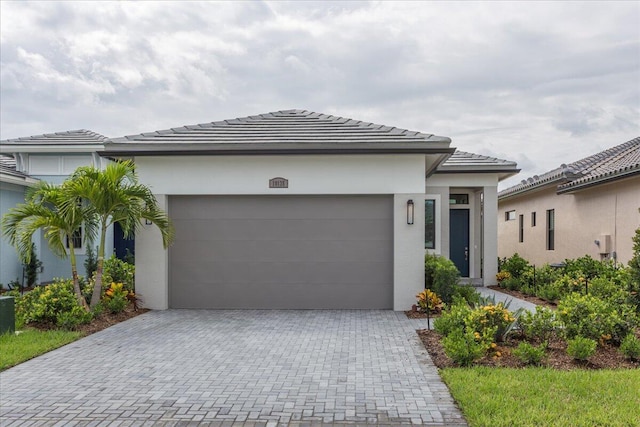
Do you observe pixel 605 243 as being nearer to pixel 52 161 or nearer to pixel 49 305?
pixel 49 305

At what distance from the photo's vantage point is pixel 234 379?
5.19m

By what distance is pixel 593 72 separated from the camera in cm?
1308

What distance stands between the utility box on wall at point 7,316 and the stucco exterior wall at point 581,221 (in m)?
12.3

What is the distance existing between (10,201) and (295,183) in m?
8.74

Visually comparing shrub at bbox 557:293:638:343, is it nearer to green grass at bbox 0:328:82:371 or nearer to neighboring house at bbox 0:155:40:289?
green grass at bbox 0:328:82:371

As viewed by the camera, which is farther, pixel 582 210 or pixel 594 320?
pixel 582 210

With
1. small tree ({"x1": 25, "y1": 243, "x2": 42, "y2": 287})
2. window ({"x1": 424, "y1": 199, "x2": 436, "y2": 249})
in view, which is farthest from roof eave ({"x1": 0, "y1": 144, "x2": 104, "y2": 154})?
window ({"x1": 424, "y1": 199, "x2": 436, "y2": 249})

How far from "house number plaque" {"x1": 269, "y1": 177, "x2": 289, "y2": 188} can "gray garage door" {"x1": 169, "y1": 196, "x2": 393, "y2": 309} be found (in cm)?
31

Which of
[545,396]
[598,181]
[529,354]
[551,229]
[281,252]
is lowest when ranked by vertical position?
[545,396]

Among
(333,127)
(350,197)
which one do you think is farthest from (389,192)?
(333,127)

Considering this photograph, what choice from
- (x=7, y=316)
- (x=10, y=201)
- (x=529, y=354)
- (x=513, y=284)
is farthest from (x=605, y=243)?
(x=10, y=201)

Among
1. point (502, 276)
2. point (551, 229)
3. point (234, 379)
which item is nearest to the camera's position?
point (234, 379)

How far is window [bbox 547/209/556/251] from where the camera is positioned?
15492mm

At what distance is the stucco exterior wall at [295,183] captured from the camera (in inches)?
372
